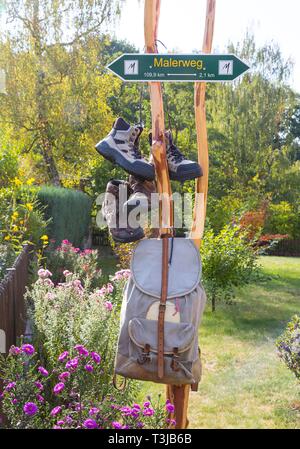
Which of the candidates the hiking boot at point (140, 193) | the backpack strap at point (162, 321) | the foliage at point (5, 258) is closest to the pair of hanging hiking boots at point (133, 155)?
the hiking boot at point (140, 193)

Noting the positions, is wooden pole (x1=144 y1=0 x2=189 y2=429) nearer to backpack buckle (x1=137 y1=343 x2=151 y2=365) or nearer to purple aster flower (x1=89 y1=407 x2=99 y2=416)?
backpack buckle (x1=137 y1=343 x2=151 y2=365)

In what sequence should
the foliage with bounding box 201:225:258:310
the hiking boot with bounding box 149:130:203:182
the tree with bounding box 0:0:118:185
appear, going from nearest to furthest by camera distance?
1. the hiking boot with bounding box 149:130:203:182
2. the foliage with bounding box 201:225:258:310
3. the tree with bounding box 0:0:118:185

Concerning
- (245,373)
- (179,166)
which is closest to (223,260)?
(245,373)

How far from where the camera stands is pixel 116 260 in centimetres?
1541

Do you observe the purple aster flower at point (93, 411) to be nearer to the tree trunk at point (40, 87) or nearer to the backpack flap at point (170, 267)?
the backpack flap at point (170, 267)

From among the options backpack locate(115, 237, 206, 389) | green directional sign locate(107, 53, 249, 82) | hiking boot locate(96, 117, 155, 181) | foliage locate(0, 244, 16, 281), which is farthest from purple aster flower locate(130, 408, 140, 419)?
foliage locate(0, 244, 16, 281)

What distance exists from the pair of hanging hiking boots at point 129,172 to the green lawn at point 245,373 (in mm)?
2369

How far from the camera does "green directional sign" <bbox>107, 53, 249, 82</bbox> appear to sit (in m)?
2.89

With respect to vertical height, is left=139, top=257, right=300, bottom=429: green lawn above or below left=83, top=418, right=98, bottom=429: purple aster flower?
below

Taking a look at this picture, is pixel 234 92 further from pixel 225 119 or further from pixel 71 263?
pixel 71 263

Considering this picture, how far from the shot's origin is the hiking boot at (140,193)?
297 centimetres

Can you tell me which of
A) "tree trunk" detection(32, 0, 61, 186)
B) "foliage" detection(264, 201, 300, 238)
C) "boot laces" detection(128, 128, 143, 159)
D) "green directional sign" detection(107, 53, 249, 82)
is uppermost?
"tree trunk" detection(32, 0, 61, 186)

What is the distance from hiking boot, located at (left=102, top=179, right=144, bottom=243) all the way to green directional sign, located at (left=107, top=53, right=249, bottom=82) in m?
0.58
